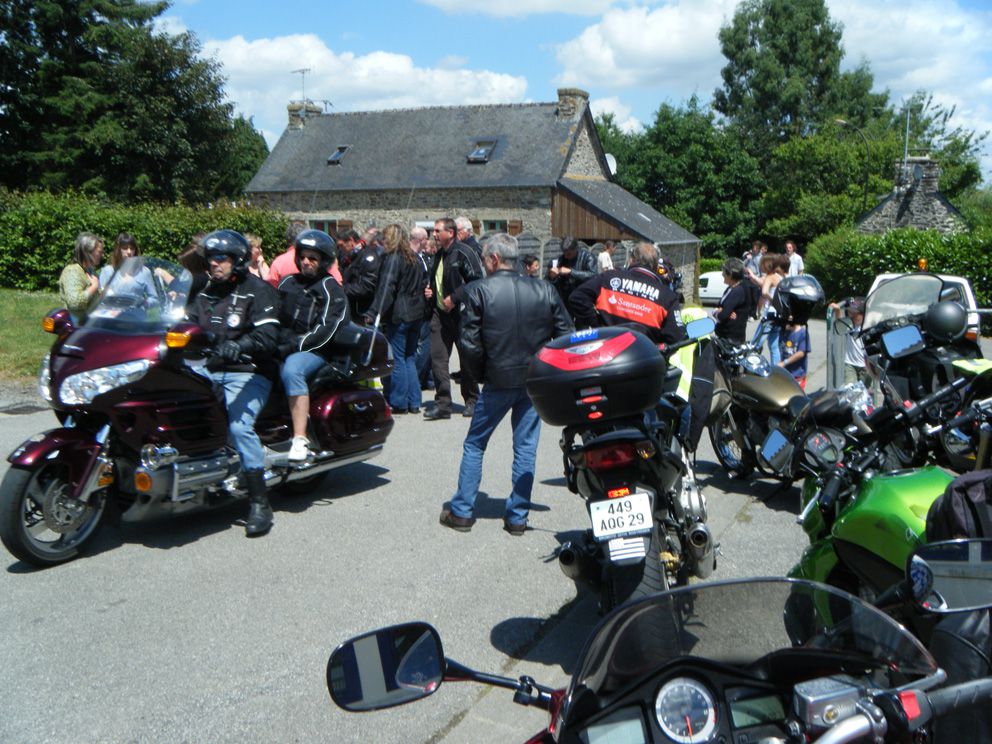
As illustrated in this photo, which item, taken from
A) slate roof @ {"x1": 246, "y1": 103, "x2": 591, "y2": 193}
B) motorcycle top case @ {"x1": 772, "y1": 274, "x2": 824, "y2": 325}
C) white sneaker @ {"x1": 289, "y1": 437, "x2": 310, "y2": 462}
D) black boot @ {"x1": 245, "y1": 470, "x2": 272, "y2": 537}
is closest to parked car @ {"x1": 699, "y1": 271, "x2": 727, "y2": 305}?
slate roof @ {"x1": 246, "y1": 103, "x2": 591, "y2": 193}

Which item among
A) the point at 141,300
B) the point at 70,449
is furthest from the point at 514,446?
the point at 70,449

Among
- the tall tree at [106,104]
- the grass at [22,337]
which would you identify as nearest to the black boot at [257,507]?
the grass at [22,337]

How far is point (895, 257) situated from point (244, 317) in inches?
869

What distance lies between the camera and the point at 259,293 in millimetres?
5984

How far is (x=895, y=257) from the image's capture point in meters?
24.4

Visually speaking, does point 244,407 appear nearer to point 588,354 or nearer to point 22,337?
point 588,354

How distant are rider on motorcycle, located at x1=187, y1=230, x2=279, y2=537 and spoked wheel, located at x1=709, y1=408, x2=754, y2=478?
10.9 feet

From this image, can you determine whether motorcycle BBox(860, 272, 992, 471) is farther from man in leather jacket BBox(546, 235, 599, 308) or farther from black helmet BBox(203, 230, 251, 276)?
man in leather jacket BBox(546, 235, 599, 308)

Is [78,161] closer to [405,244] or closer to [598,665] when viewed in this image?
[405,244]

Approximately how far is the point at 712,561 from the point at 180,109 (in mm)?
43642

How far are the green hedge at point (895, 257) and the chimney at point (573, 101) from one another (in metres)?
12.3

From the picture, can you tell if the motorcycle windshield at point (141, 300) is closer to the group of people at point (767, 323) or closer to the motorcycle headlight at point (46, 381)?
the motorcycle headlight at point (46, 381)

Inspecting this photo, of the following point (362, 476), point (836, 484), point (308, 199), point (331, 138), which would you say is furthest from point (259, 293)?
point (331, 138)

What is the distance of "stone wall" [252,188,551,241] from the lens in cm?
3604
